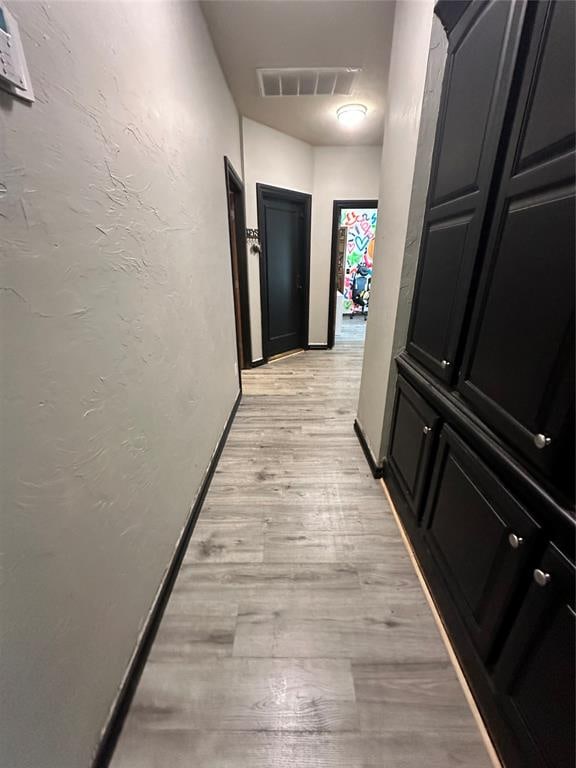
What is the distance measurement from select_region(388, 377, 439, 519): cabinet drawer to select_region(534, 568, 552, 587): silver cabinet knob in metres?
0.59

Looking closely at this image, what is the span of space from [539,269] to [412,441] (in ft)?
3.10

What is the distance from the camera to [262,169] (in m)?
3.37

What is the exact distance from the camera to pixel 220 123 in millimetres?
2229

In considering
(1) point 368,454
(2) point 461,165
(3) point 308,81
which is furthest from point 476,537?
(3) point 308,81

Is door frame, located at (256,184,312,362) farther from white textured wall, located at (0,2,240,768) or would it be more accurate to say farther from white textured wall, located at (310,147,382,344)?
white textured wall, located at (0,2,240,768)

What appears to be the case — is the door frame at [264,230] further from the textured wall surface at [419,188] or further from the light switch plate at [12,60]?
the light switch plate at [12,60]

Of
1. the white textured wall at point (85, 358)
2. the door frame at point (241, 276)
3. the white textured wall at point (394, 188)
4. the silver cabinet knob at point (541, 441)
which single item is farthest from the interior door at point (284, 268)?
the silver cabinet knob at point (541, 441)

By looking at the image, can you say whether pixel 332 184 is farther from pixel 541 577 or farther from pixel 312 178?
pixel 541 577

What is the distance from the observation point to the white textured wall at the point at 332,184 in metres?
3.84

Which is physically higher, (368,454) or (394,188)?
(394,188)

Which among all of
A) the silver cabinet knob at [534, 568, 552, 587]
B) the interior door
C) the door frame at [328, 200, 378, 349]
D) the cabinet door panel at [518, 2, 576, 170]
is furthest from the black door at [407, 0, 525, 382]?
the door frame at [328, 200, 378, 349]

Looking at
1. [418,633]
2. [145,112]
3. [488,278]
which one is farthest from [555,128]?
[418,633]

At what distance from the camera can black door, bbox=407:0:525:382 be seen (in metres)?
0.90

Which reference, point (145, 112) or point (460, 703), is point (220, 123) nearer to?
point (145, 112)
